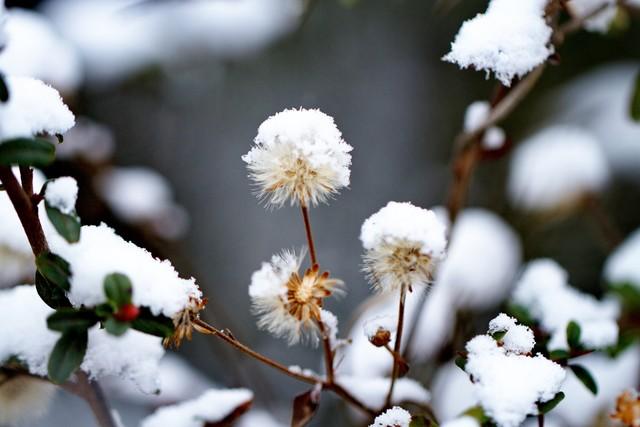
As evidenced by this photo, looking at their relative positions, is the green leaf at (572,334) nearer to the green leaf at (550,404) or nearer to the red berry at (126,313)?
the green leaf at (550,404)

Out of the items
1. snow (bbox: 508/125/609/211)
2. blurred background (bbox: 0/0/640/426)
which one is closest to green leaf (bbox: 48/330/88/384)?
snow (bbox: 508/125/609/211)

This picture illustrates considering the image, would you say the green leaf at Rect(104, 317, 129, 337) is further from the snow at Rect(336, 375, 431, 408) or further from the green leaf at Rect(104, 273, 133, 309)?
the snow at Rect(336, 375, 431, 408)

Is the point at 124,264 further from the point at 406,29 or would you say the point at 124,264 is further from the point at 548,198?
the point at 406,29

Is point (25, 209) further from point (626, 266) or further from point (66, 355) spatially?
point (626, 266)

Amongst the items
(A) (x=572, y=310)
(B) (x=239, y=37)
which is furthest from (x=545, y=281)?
(B) (x=239, y=37)

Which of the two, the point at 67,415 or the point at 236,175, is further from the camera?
the point at 236,175

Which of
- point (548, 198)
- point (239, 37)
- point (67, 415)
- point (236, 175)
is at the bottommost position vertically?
point (67, 415)

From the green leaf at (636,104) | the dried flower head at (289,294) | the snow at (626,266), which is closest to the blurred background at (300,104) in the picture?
the snow at (626,266)
